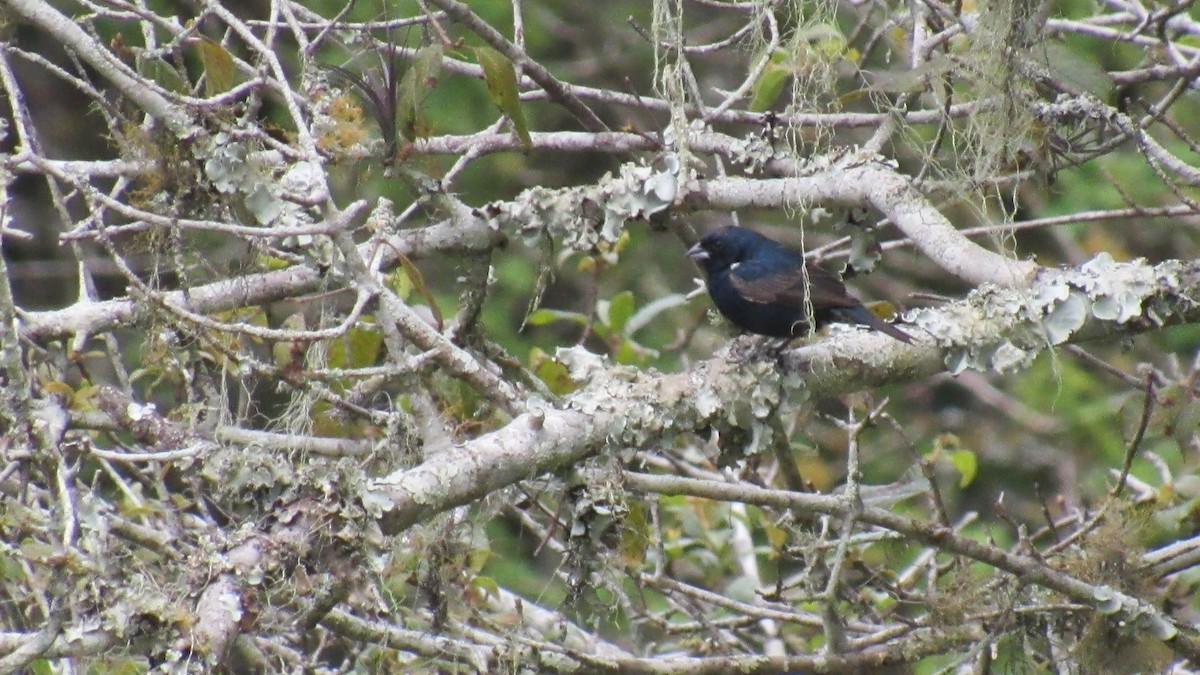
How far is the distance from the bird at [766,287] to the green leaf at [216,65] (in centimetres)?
139

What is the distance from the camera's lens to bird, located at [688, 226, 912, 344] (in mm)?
3502

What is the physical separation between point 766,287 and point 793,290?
9 cm

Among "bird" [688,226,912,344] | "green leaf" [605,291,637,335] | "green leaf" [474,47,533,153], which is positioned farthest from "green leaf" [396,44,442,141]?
"green leaf" [605,291,637,335]

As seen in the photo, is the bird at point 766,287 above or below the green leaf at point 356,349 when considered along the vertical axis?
below

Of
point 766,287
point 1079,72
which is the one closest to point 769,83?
point 766,287

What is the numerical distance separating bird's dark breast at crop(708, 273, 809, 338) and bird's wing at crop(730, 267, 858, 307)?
→ 0.07 feet

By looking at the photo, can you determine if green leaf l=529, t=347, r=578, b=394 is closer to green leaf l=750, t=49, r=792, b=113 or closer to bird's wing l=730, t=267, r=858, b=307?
bird's wing l=730, t=267, r=858, b=307

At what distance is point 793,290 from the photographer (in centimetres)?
366

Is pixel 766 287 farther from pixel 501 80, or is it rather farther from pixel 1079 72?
pixel 501 80

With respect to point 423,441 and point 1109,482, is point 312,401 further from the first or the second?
point 1109,482

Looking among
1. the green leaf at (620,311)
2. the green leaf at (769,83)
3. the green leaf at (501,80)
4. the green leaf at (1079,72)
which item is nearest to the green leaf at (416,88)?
the green leaf at (501,80)

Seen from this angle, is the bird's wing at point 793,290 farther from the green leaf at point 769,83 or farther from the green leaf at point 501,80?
the green leaf at point 501,80

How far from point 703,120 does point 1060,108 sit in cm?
83

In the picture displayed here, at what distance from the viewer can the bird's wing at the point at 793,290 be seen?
358 centimetres
